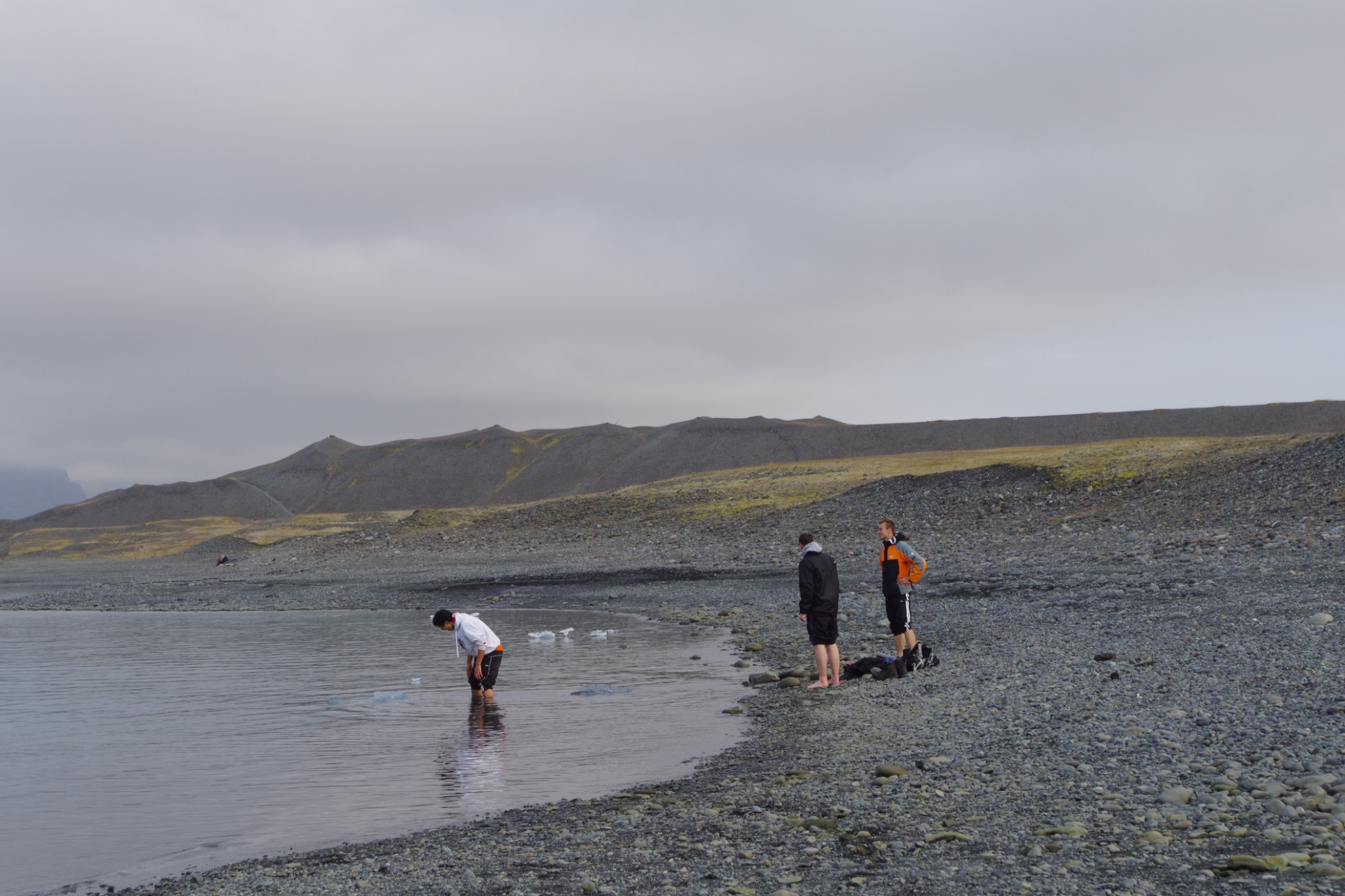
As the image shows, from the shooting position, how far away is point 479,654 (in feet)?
56.3

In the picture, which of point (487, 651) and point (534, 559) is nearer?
point (487, 651)

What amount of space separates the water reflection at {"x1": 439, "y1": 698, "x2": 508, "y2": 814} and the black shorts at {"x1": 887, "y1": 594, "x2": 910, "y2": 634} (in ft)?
19.6

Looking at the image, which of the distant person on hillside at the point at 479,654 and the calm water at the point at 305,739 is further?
the distant person on hillside at the point at 479,654

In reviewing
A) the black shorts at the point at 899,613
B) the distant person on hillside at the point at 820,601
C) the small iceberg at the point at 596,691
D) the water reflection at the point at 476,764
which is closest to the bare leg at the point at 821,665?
the distant person on hillside at the point at 820,601

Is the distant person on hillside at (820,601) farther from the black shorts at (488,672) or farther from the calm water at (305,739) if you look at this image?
the black shorts at (488,672)

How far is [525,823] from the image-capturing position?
9773 mm

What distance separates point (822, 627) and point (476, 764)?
18.3 ft

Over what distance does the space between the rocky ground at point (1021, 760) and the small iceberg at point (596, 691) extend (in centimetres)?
215

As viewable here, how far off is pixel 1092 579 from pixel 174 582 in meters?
46.0

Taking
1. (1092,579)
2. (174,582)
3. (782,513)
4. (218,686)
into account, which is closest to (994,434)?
(782,513)

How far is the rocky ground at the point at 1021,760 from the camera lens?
7465 millimetres

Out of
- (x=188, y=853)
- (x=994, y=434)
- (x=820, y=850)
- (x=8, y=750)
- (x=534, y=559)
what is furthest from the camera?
(x=994, y=434)

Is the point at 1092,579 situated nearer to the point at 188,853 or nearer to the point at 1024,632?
the point at 1024,632

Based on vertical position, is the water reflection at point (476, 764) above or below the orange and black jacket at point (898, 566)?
below
